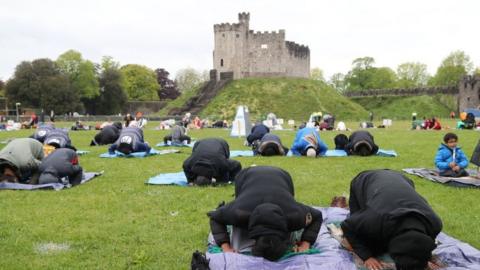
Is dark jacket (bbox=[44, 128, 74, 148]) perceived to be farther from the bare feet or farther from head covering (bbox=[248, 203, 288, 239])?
head covering (bbox=[248, 203, 288, 239])

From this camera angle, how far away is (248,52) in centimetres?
7288

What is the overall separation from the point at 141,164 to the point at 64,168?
4.29 m

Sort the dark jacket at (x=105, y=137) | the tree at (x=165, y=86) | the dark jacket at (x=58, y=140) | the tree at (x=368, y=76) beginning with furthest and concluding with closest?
1. the tree at (x=165, y=86)
2. the tree at (x=368, y=76)
3. the dark jacket at (x=105, y=137)
4. the dark jacket at (x=58, y=140)

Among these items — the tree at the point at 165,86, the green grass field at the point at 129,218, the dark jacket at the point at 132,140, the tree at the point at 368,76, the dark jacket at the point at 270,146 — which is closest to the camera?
the green grass field at the point at 129,218

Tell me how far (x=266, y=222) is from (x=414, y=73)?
421 ft

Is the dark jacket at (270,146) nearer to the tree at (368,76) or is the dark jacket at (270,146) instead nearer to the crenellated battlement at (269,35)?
the crenellated battlement at (269,35)

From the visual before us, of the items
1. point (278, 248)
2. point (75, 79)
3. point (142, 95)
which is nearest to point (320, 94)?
point (75, 79)

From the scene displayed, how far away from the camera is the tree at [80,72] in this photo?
90.9m

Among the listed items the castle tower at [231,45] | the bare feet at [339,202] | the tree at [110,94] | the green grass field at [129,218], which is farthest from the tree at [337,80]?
the bare feet at [339,202]

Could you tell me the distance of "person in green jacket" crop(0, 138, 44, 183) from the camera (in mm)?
11398

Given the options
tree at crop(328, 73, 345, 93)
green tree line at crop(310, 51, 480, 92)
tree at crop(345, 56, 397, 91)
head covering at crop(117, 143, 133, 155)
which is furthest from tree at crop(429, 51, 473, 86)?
head covering at crop(117, 143, 133, 155)

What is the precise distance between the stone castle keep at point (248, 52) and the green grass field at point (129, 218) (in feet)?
192

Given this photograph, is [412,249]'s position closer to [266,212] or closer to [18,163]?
[266,212]

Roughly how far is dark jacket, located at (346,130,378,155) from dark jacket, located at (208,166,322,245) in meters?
11.2
